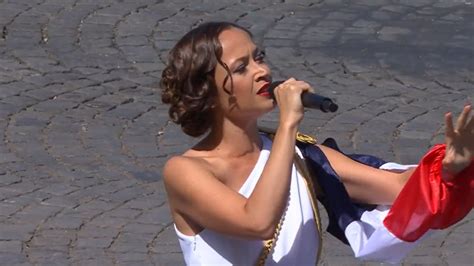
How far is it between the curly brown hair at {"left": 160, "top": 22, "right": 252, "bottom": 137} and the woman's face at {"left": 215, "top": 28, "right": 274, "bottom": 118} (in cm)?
2

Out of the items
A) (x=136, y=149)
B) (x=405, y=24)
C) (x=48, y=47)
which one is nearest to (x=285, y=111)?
(x=136, y=149)

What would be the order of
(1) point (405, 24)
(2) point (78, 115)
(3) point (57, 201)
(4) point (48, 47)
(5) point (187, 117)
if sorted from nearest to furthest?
(5) point (187, 117), (3) point (57, 201), (2) point (78, 115), (4) point (48, 47), (1) point (405, 24)

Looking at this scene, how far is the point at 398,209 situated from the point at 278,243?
0.36m

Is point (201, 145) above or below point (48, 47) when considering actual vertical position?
above

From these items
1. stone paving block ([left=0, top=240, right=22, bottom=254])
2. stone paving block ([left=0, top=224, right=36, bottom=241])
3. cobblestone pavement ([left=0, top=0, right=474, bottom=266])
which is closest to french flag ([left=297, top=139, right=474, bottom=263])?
cobblestone pavement ([left=0, top=0, right=474, bottom=266])

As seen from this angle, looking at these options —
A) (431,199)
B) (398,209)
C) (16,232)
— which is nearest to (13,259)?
(16,232)

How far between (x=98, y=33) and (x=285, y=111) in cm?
627

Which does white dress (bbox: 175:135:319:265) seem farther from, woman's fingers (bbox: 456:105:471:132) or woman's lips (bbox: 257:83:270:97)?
woman's fingers (bbox: 456:105:471:132)

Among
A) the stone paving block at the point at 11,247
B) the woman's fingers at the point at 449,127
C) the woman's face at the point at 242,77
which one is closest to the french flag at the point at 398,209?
the woman's fingers at the point at 449,127

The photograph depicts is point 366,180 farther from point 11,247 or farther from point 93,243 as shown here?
point 11,247

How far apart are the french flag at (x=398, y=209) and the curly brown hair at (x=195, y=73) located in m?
0.34

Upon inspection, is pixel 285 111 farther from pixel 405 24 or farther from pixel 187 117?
pixel 405 24

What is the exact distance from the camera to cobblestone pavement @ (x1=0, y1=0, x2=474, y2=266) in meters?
6.41

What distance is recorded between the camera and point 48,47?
9.23m
